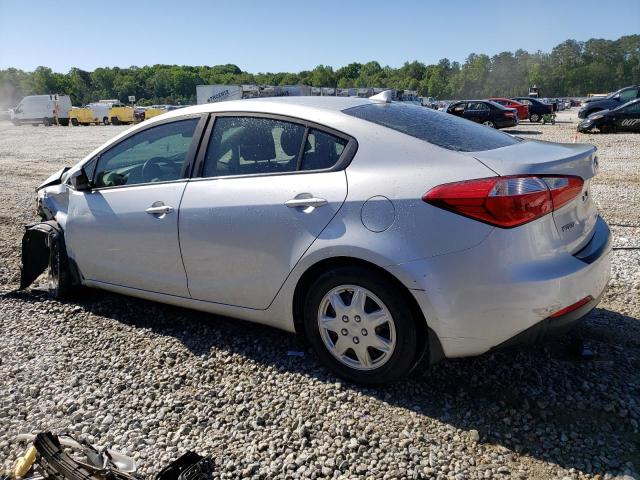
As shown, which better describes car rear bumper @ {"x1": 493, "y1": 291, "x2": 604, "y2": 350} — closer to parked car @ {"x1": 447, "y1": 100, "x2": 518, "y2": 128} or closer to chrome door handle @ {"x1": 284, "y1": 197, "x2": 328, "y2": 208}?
chrome door handle @ {"x1": 284, "y1": 197, "x2": 328, "y2": 208}

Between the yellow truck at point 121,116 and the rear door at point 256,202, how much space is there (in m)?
48.6

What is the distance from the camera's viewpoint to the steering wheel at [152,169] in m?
3.78

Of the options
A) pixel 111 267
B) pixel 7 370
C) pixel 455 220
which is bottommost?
pixel 7 370

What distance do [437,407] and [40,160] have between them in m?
17.3

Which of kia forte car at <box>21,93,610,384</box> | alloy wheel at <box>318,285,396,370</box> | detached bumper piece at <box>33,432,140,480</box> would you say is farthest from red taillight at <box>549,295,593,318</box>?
detached bumper piece at <box>33,432,140,480</box>

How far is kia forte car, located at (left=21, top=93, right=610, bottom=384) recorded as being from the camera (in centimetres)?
255

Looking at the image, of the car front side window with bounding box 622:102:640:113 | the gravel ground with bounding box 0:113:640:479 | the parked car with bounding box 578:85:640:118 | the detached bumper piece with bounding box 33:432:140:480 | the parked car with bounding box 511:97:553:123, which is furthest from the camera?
the parked car with bounding box 511:97:553:123

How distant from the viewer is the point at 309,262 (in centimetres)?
294

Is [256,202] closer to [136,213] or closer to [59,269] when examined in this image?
→ [136,213]

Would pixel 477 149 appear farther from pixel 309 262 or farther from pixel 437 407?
pixel 437 407

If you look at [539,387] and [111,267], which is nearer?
[539,387]

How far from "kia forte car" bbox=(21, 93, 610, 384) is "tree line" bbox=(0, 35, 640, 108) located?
14175 cm

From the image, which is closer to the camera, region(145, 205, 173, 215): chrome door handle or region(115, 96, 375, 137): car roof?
region(115, 96, 375, 137): car roof

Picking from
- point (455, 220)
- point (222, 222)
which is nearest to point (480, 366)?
point (455, 220)
